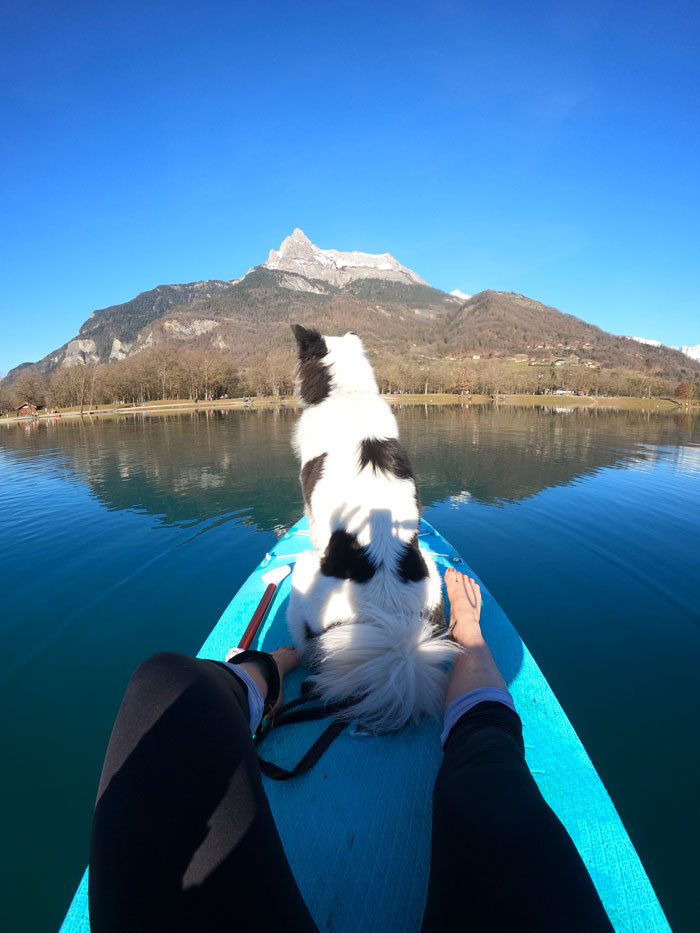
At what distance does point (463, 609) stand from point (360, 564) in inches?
42.2

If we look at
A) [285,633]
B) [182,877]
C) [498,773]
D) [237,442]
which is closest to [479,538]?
[285,633]

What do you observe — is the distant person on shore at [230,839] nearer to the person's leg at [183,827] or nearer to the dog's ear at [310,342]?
the person's leg at [183,827]

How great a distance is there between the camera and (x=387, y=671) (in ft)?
6.27

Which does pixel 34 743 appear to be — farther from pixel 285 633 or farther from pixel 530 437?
pixel 530 437

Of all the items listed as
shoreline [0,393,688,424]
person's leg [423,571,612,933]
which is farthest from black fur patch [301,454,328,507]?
shoreline [0,393,688,424]

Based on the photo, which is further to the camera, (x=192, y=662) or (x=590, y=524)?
(x=590, y=524)

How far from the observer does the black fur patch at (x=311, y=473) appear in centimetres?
289

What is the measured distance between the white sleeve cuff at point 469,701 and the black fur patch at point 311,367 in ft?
7.70

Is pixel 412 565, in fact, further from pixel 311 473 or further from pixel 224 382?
pixel 224 382

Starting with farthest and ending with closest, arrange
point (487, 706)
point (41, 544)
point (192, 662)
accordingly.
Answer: point (41, 544) → point (487, 706) → point (192, 662)

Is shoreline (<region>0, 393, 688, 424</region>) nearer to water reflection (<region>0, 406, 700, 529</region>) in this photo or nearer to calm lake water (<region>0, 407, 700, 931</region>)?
water reflection (<region>0, 406, 700, 529</region>)

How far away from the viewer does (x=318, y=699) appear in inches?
88.0

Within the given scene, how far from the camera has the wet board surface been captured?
1.38m

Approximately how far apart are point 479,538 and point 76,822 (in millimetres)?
6776
